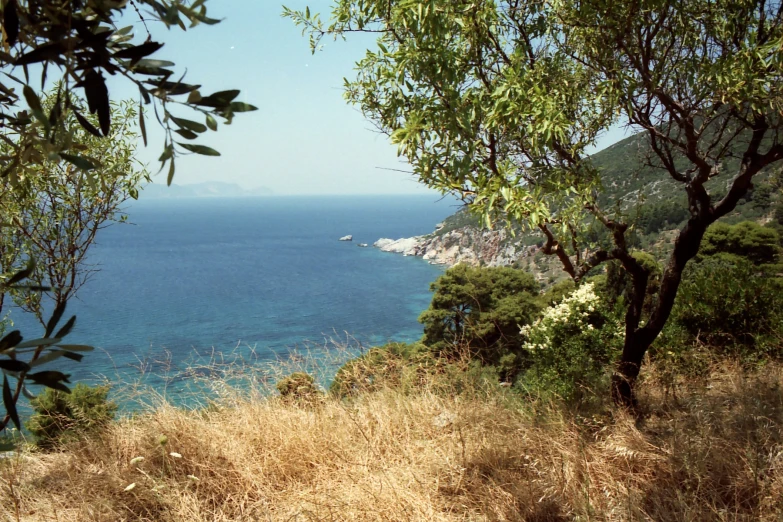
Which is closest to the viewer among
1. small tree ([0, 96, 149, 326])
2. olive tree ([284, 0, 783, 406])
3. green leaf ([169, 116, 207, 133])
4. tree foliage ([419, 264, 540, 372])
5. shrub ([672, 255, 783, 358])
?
green leaf ([169, 116, 207, 133])

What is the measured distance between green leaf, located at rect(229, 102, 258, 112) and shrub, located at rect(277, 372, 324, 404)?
2892 mm

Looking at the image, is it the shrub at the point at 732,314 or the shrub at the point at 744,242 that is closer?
the shrub at the point at 732,314

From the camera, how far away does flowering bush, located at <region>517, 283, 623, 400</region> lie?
591 centimetres

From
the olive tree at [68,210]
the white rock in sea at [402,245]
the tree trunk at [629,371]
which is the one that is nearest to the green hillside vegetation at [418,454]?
the tree trunk at [629,371]

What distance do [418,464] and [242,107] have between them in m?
2.43

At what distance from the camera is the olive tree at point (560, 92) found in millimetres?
2686

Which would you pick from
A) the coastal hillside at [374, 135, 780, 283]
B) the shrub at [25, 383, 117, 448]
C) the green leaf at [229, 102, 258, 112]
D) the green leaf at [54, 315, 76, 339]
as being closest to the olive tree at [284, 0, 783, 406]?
the coastal hillside at [374, 135, 780, 283]

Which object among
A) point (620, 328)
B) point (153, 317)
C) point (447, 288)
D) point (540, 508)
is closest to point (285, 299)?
point (153, 317)

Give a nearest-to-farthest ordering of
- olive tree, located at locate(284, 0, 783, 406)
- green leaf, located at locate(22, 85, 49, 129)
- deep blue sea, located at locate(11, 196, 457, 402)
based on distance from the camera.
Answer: green leaf, located at locate(22, 85, 49, 129) → olive tree, located at locate(284, 0, 783, 406) → deep blue sea, located at locate(11, 196, 457, 402)

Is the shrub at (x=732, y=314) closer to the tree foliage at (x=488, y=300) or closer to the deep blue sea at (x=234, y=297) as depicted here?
the deep blue sea at (x=234, y=297)

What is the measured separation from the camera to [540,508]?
2.50 metres

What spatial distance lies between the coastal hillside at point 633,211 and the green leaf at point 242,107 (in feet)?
5.57

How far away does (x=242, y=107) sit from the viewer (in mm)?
1114

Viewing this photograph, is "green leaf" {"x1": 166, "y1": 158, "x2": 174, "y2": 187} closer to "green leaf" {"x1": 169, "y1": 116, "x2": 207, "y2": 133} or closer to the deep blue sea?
"green leaf" {"x1": 169, "y1": 116, "x2": 207, "y2": 133}
